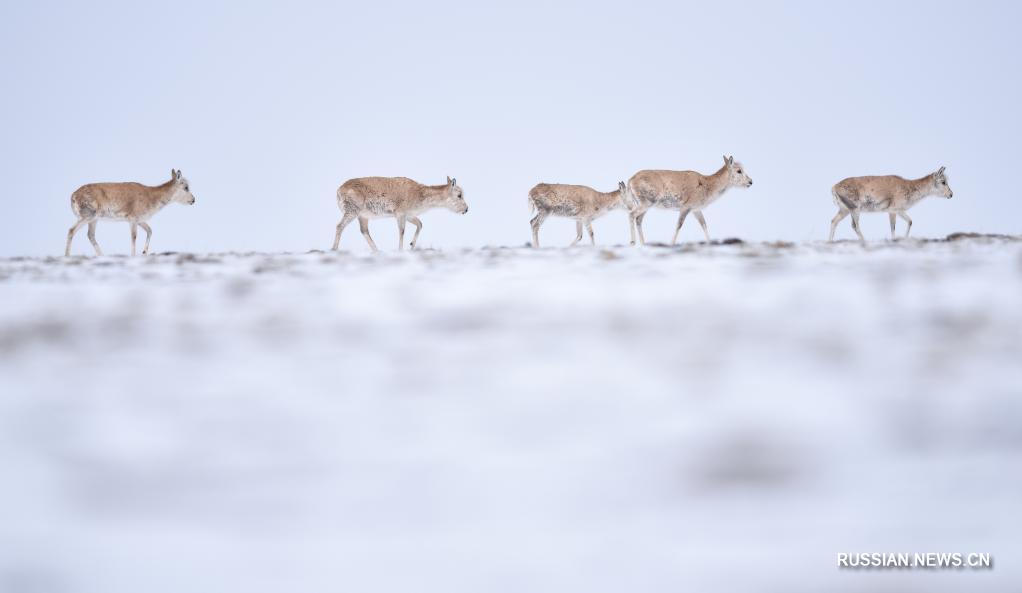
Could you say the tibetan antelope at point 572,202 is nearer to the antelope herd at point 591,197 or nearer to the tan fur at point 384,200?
the antelope herd at point 591,197

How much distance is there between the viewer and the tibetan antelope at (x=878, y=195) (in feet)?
77.2

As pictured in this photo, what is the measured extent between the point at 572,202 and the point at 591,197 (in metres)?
0.63

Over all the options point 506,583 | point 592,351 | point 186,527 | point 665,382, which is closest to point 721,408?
point 665,382

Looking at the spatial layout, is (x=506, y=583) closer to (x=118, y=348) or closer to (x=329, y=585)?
(x=329, y=585)

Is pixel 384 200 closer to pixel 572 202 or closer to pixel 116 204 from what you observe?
pixel 572 202

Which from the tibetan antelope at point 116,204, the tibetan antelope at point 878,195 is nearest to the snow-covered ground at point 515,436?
the tibetan antelope at point 116,204

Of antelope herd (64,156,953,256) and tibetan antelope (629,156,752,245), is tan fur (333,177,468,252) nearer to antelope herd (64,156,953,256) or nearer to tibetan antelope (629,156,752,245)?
antelope herd (64,156,953,256)

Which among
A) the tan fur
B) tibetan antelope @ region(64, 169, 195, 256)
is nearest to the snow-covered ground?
tibetan antelope @ region(64, 169, 195, 256)

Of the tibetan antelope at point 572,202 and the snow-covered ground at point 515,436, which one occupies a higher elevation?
the tibetan antelope at point 572,202

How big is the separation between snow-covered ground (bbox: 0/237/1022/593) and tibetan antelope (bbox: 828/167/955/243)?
50.3 feet

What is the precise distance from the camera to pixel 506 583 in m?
4.45

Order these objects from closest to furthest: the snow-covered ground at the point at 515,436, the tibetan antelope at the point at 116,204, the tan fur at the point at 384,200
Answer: the snow-covered ground at the point at 515,436, the tibetan antelope at the point at 116,204, the tan fur at the point at 384,200

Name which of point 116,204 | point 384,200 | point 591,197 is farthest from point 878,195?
point 116,204

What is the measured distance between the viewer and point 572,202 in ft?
80.7
